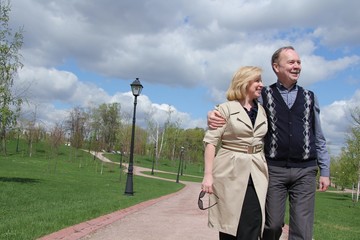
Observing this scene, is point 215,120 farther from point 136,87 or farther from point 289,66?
point 136,87

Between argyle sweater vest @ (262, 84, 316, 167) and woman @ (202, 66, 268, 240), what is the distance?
0.55ft

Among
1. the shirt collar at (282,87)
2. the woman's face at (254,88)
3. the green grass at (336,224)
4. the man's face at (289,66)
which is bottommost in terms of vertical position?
the green grass at (336,224)

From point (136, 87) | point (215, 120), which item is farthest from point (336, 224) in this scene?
point (215, 120)

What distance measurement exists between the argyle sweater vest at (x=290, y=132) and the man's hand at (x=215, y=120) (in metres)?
0.50

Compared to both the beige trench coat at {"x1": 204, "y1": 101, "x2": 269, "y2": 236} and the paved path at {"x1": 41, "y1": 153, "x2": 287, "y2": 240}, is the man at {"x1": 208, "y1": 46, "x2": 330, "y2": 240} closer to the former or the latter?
the beige trench coat at {"x1": 204, "y1": 101, "x2": 269, "y2": 236}

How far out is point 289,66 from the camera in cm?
373

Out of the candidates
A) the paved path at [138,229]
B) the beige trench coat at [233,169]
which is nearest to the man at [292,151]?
the beige trench coat at [233,169]

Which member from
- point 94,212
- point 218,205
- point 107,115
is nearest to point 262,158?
point 218,205

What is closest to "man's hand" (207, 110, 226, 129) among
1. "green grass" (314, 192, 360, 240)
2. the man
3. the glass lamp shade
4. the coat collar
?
the man

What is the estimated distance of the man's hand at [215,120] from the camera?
11.2 ft

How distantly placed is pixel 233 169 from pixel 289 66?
107 centimetres

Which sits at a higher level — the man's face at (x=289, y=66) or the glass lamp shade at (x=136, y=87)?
the glass lamp shade at (x=136, y=87)

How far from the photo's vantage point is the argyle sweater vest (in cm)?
360

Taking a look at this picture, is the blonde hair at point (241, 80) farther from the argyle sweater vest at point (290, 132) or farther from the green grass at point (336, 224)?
the green grass at point (336, 224)
